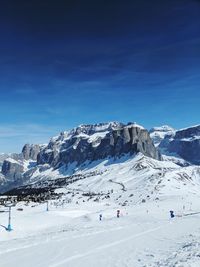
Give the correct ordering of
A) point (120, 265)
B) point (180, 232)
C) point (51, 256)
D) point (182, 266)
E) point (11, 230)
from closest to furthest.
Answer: point (182, 266) → point (120, 265) → point (51, 256) → point (180, 232) → point (11, 230)

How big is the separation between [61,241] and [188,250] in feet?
30.8

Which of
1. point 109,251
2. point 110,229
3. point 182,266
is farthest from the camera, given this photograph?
point 110,229

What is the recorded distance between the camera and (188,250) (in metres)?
24.0

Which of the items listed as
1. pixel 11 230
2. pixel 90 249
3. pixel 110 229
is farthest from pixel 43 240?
pixel 11 230

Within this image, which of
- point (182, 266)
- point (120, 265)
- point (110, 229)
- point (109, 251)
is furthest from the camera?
point (110, 229)

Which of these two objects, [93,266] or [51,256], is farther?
[51,256]

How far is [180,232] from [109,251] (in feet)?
38.8

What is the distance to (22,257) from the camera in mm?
22750

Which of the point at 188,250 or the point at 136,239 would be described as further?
the point at 136,239

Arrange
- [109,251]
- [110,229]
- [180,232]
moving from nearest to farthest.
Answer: [109,251], [180,232], [110,229]

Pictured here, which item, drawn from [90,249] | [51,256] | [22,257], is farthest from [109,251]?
[22,257]

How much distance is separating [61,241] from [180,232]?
11.2 meters

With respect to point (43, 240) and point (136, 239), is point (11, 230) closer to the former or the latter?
point (43, 240)

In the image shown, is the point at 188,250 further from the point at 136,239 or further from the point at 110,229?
the point at 110,229
